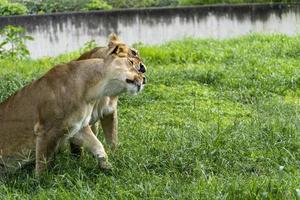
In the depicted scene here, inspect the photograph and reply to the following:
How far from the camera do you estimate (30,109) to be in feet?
22.5

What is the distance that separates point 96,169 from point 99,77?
0.83 metres

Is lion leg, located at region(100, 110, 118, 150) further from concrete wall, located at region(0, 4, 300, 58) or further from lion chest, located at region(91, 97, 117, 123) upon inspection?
concrete wall, located at region(0, 4, 300, 58)

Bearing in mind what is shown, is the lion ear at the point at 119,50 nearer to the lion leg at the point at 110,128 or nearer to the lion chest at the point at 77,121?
the lion chest at the point at 77,121

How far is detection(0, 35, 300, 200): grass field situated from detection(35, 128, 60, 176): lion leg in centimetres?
13

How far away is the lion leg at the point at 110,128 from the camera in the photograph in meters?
7.33

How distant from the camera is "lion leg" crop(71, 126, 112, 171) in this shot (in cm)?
661

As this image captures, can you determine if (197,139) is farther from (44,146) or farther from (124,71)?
(44,146)

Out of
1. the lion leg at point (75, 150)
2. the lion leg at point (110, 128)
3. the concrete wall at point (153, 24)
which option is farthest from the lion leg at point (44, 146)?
the concrete wall at point (153, 24)

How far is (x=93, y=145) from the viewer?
21.7ft

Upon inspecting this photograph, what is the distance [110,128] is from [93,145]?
2.51 feet

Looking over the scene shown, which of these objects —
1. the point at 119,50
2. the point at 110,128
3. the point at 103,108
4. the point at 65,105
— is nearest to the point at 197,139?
the point at 110,128

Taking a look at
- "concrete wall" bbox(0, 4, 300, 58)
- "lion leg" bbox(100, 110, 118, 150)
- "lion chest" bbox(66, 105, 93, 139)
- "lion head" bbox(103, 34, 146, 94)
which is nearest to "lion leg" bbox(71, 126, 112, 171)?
"lion chest" bbox(66, 105, 93, 139)

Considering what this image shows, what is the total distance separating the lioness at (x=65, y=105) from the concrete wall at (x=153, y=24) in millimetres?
8093

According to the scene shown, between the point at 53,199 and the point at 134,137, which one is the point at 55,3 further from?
the point at 53,199
